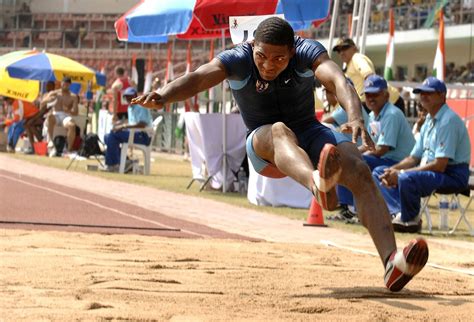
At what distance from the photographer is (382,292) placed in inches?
285

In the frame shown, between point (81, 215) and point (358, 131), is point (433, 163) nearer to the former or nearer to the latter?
point (81, 215)

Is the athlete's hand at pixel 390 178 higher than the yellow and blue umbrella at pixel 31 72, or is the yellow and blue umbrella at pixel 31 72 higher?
the yellow and blue umbrella at pixel 31 72

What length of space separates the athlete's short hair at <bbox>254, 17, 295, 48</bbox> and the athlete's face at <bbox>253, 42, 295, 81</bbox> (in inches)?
1.0

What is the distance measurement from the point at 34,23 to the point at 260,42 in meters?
31.5

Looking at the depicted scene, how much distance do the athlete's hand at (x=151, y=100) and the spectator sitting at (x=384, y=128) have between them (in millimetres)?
5873

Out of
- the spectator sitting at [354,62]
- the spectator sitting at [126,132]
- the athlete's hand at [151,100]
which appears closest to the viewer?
the athlete's hand at [151,100]

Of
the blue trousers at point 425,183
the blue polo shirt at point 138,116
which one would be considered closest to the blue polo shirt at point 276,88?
the blue trousers at point 425,183

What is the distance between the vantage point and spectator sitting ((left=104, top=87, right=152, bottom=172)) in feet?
69.6

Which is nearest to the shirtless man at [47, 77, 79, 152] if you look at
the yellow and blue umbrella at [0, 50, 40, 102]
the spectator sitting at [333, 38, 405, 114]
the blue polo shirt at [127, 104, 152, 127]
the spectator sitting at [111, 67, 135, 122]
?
the yellow and blue umbrella at [0, 50, 40, 102]

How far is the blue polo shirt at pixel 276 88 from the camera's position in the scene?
7457mm

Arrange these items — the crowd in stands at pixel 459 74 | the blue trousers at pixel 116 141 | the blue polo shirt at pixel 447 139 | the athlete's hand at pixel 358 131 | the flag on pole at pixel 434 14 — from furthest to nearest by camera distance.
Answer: the flag on pole at pixel 434 14 < the crowd in stands at pixel 459 74 < the blue trousers at pixel 116 141 < the blue polo shirt at pixel 447 139 < the athlete's hand at pixel 358 131

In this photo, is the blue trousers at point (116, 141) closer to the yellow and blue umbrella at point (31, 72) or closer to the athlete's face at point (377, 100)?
the yellow and blue umbrella at point (31, 72)

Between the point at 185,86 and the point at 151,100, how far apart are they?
0.29 metres

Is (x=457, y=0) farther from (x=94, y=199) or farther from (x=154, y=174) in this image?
(x=94, y=199)
